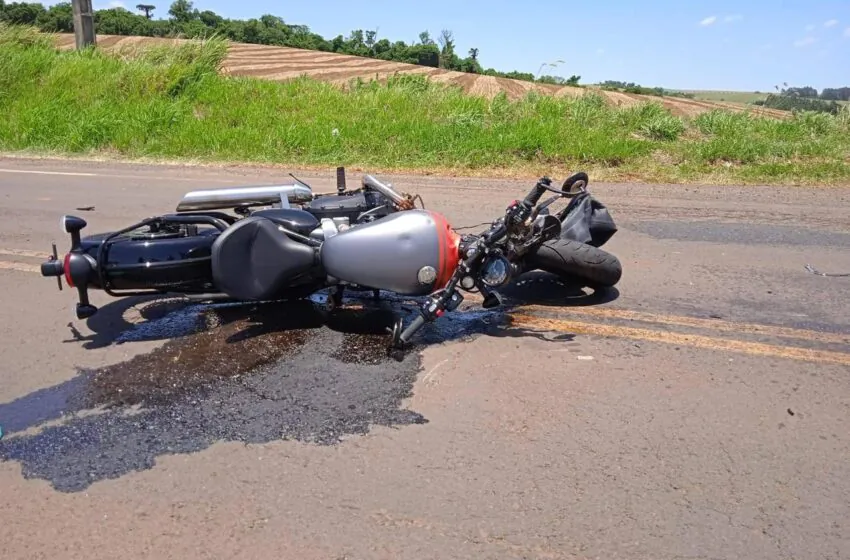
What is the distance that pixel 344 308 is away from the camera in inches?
193

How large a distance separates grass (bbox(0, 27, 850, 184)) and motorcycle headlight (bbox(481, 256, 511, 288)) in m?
6.85

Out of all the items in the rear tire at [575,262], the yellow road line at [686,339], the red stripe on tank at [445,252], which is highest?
the red stripe on tank at [445,252]

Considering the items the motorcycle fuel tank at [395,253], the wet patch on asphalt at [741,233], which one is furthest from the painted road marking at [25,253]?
the wet patch on asphalt at [741,233]

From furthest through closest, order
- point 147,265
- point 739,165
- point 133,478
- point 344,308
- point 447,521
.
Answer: point 739,165
point 344,308
point 147,265
point 133,478
point 447,521

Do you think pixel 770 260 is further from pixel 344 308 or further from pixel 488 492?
pixel 488 492

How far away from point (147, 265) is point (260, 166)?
26.5ft

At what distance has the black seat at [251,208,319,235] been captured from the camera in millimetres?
4371

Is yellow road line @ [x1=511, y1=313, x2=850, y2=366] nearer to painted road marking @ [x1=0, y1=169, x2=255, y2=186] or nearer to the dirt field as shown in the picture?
painted road marking @ [x1=0, y1=169, x2=255, y2=186]

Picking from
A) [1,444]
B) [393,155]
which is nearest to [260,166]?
[393,155]

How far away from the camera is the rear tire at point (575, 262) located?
483 cm

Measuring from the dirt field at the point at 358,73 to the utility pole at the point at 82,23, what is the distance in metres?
0.52

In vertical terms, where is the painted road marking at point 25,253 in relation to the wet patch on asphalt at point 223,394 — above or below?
above

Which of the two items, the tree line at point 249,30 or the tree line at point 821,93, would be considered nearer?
the tree line at point 821,93

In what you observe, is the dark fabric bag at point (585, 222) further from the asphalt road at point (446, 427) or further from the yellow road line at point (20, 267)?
the yellow road line at point (20, 267)
